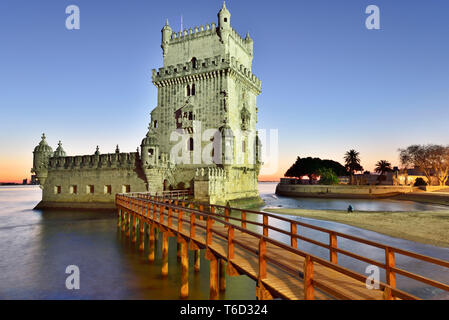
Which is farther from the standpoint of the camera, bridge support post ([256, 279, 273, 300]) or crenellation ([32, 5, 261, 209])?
crenellation ([32, 5, 261, 209])

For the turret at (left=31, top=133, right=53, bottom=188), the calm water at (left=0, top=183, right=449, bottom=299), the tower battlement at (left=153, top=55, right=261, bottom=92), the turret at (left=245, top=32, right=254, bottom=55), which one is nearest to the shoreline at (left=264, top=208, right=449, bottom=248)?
the calm water at (left=0, top=183, right=449, bottom=299)

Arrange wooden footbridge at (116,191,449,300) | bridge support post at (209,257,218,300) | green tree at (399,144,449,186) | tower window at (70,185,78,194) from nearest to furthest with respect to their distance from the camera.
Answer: wooden footbridge at (116,191,449,300) → bridge support post at (209,257,218,300) → tower window at (70,185,78,194) → green tree at (399,144,449,186)

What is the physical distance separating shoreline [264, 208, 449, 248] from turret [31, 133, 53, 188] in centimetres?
3158

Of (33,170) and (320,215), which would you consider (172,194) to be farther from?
(33,170)

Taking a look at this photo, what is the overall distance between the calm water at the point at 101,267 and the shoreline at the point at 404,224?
1543 millimetres

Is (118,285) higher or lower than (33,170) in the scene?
lower

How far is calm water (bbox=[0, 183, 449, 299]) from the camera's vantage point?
1122cm

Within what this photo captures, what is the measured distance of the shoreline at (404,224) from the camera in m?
20.6

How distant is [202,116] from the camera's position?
3522 centimetres

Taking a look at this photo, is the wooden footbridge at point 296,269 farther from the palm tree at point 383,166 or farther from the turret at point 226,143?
the palm tree at point 383,166

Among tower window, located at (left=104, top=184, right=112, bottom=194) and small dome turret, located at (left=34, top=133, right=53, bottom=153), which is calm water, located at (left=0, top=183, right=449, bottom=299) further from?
small dome turret, located at (left=34, top=133, right=53, bottom=153)

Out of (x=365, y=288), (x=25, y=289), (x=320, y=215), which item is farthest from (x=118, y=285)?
(x=320, y=215)

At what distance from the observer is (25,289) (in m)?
12.0
